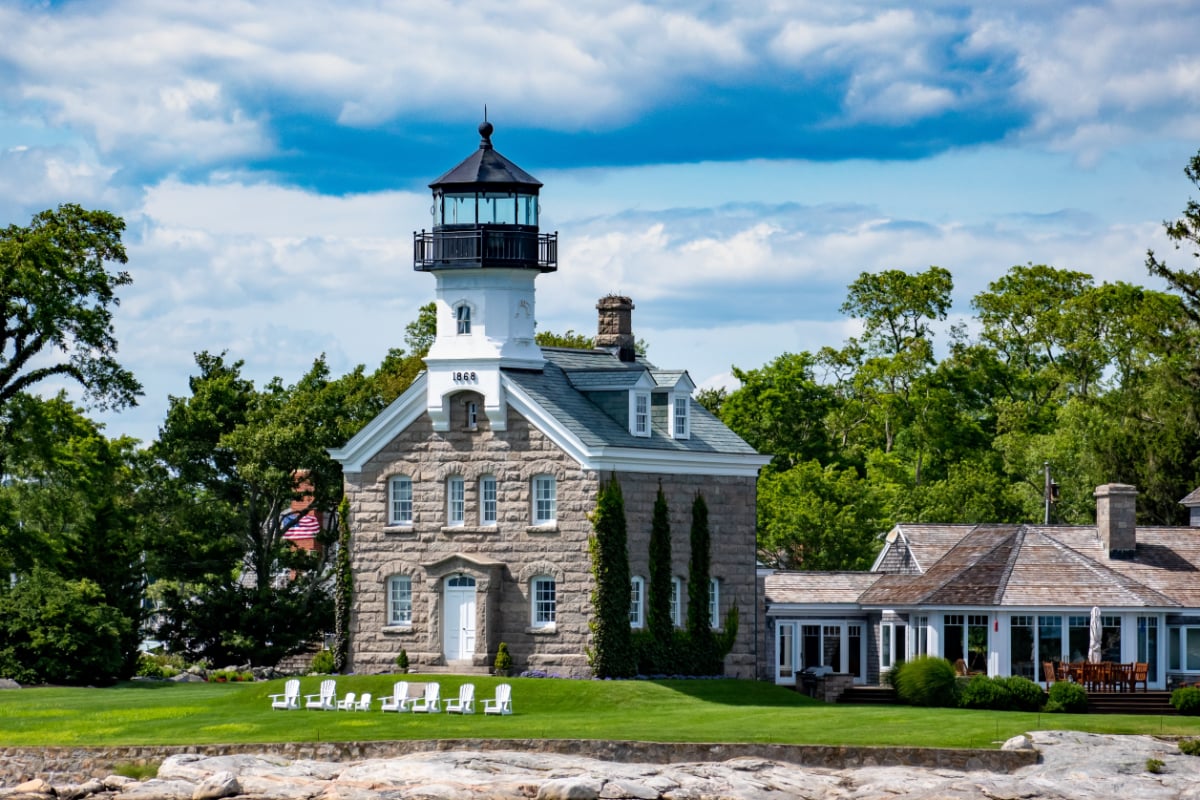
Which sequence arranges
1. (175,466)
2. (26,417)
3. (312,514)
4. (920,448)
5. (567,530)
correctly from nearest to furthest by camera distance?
(567,530)
(26,417)
(175,466)
(312,514)
(920,448)

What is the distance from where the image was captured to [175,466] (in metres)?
63.2

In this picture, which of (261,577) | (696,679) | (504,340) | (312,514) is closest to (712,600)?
(696,679)

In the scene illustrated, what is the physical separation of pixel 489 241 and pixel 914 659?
13563 millimetres

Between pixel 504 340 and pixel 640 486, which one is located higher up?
pixel 504 340

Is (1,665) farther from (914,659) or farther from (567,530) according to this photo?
(914,659)

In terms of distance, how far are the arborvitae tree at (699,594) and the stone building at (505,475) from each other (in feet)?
0.76

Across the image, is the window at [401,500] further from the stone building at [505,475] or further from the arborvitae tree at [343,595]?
the arborvitae tree at [343,595]

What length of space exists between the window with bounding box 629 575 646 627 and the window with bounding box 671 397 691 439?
3.72 meters

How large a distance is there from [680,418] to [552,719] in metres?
11.0

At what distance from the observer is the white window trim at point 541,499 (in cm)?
5116

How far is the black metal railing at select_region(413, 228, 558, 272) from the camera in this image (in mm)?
52469

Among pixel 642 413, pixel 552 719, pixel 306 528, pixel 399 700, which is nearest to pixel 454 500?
pixel 642 413

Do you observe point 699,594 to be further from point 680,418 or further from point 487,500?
point 487,500

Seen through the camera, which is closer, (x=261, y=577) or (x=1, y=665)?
(x=1, y=665)
